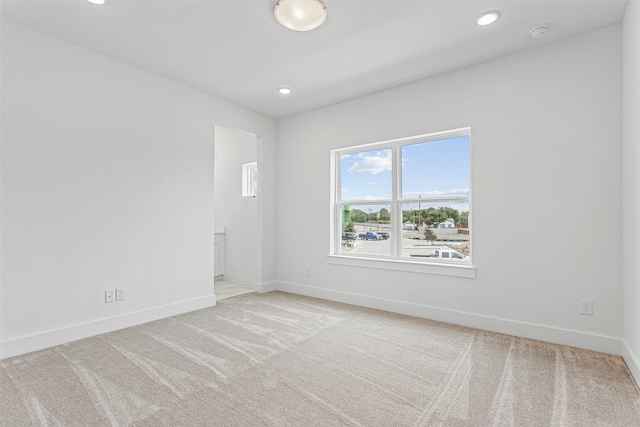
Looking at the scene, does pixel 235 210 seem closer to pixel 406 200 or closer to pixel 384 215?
pixel 384 215

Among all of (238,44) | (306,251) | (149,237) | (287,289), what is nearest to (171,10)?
(238,44)

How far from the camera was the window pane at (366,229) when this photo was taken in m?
3.96

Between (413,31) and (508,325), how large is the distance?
109 inches

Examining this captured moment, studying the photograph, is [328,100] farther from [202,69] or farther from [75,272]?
[75,272]

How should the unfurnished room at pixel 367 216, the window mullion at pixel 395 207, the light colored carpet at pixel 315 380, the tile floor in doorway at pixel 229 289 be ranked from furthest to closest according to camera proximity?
the tile floor in doorway at pixel 229 289 < the window mullion at pixel 395 207 < the unfurnished room at pixel 367 216 < the light colored carpet at pixel 315 380

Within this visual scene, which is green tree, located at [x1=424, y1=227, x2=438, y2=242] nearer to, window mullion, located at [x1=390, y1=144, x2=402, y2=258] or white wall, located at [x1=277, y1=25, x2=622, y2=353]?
window mullion, located at [x1=390, y1=144, x2=402, y2=258]

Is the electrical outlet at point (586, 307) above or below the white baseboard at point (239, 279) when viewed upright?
above

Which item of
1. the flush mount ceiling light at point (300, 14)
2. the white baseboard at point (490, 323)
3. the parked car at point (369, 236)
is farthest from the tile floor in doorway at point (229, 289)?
the flush mount ceiling light at point (300, 14)

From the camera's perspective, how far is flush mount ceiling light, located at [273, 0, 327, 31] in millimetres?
2221

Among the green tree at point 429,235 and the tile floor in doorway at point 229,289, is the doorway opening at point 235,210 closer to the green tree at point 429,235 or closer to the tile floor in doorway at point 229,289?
the tile floor in doorway at point 229,289

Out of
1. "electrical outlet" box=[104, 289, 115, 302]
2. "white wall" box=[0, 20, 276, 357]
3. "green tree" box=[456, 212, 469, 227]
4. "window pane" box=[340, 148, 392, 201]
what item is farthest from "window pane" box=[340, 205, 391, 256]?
"electrical outlet" box=[104, 289, 115, 302]

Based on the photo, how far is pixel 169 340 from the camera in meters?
2.80

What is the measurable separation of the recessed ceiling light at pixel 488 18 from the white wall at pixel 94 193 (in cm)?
305

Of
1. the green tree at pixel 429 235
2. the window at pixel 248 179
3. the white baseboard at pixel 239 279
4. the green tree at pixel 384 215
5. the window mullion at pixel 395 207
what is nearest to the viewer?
the green tree at pixel 429 235
